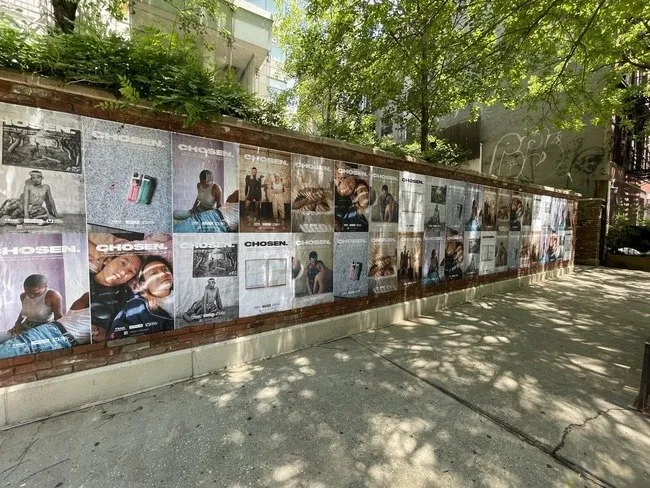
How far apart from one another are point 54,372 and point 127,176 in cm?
184

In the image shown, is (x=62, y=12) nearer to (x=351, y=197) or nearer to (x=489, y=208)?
(x=351, y=197)

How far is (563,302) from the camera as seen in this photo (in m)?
6.96

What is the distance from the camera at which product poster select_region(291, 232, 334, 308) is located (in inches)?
165

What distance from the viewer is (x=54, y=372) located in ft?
9.01

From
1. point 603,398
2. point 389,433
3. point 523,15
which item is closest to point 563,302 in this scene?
point 603,398

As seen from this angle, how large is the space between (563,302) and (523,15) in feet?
18.7

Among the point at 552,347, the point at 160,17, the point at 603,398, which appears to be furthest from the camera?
the point at 160,17

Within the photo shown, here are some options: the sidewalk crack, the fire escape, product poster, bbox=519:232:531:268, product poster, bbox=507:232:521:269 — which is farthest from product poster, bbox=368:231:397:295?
the fire escape

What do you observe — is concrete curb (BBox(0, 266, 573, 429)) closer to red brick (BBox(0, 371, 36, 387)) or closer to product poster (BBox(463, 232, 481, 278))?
red brick (BBox(0, 371, 36, 387))

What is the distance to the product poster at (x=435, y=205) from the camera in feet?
19.2

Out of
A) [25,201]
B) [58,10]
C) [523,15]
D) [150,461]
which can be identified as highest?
[523,15]

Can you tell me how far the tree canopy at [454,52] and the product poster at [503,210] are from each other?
7.19 feet

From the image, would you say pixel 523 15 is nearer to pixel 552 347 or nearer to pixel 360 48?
pixel 360 48

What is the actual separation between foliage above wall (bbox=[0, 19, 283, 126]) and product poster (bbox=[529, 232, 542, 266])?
28.5ft
